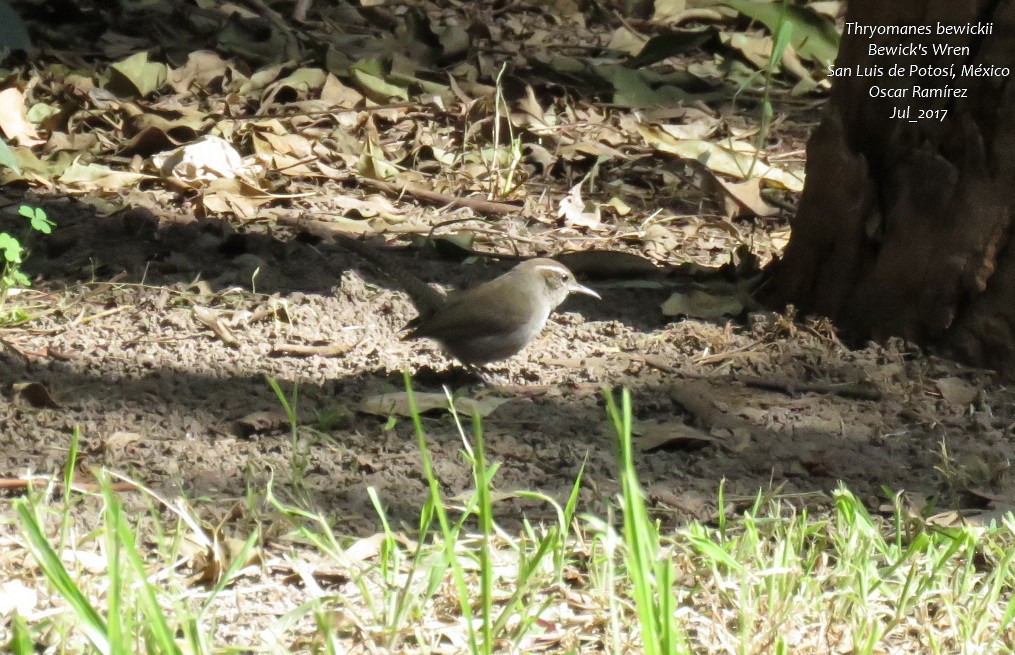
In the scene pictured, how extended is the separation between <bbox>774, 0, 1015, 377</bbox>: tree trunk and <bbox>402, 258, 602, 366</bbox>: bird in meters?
1.07

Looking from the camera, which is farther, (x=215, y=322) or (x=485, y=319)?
(x=215, y=322)

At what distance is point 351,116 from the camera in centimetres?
706

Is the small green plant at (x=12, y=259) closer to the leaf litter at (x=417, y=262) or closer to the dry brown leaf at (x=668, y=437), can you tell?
the leaf litter at (x=417, y=262)

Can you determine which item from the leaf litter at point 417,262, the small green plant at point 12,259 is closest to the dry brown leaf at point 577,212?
the leaf litter at point 417,262

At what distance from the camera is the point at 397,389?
4414 mm

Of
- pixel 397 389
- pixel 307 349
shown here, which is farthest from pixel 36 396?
pixel 397 389

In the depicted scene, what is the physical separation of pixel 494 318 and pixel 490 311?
3.2 inches

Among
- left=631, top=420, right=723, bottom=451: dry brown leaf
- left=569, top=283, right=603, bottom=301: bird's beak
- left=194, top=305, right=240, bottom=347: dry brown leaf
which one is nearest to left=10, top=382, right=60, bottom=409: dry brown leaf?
left=194, top=305, right=240, bottom=347: dry brown leaf

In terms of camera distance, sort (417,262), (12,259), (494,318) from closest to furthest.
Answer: (494,318)
(12,259)
(417,262)

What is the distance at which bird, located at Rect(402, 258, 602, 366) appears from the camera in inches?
181

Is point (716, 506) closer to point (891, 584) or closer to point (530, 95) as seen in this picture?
point (891, 584)

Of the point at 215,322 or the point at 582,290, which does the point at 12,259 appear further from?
the point at 582,290

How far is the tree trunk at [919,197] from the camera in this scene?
4453 millimetres

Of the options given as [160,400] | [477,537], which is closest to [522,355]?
[160,400]
